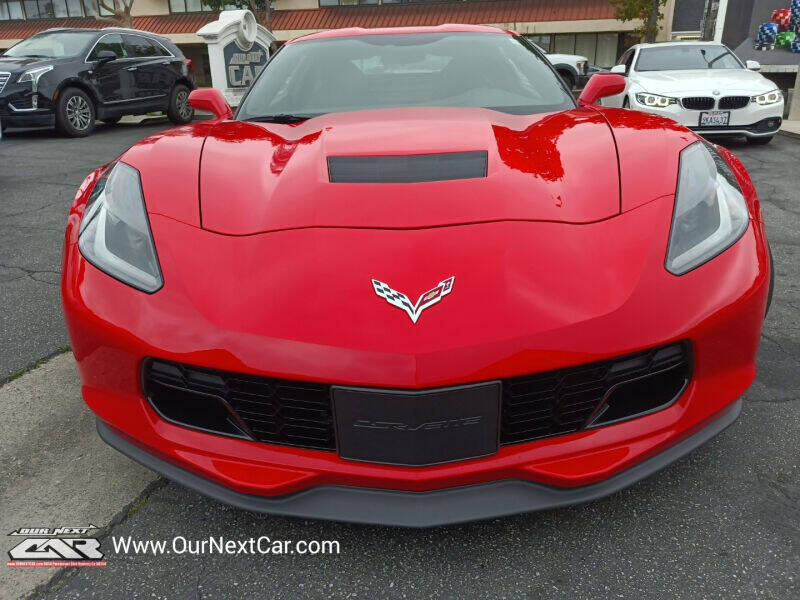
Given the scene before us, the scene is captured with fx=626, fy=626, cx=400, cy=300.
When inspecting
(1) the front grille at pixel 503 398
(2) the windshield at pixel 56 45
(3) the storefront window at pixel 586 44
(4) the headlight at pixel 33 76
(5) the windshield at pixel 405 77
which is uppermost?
(5) the windshield at pixel 405 77

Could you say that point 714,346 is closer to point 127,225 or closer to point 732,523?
point 732,523

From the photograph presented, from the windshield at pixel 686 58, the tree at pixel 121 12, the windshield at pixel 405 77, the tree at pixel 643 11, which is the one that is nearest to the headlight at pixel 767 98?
the windshield at pixel 686 58

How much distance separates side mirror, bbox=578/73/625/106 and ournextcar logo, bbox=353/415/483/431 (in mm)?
1971

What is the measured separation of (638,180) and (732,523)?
90 centimetres

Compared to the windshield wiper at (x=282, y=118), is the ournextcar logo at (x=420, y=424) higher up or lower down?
lower down

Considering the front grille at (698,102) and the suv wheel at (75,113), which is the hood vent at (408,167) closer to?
the front grille at (698,102)

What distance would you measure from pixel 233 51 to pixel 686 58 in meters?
8.47

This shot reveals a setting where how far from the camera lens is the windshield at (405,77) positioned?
248 cm

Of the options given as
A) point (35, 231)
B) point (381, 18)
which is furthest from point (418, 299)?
point (381, 18)

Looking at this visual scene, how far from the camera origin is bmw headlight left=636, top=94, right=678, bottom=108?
7.12 metres

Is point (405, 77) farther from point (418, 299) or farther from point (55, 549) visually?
point (55, 549)

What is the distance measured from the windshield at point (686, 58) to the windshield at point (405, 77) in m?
6.14

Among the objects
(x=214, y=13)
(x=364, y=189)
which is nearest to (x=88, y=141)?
(x=364, y=189)

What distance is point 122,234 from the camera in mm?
1623
